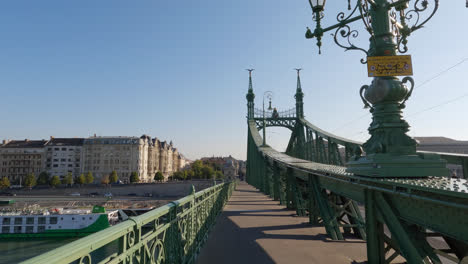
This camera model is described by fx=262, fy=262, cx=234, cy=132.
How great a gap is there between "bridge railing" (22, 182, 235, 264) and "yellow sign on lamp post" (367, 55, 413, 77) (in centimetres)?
360

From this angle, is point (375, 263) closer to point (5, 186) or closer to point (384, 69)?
point (384, 69)

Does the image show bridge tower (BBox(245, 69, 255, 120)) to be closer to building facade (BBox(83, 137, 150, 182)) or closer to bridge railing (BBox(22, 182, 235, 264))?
bridge railing (BBox(22, 182, 235, 264))

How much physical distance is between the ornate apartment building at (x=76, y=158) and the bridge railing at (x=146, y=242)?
71.4m

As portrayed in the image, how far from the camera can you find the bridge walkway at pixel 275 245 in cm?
523

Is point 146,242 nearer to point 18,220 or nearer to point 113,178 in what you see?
point 18,220

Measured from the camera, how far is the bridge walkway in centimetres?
523

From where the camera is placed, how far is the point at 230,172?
114 m

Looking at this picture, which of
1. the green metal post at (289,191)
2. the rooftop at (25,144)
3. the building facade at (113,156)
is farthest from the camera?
the rooftop at (25,144)

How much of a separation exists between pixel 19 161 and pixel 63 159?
11376mm

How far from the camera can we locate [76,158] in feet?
237

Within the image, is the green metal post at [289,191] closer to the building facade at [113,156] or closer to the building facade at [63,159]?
the building facade at [113,156]

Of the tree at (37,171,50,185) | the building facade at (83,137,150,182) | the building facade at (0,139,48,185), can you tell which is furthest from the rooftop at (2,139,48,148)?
the tree at (37,171,50,185)

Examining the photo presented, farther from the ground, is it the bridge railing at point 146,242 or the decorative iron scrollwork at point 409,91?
the decorative iron scrollwork at point 409,91

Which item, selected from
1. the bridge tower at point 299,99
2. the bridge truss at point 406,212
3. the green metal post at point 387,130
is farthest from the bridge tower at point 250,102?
the green metal post at point 387,130
